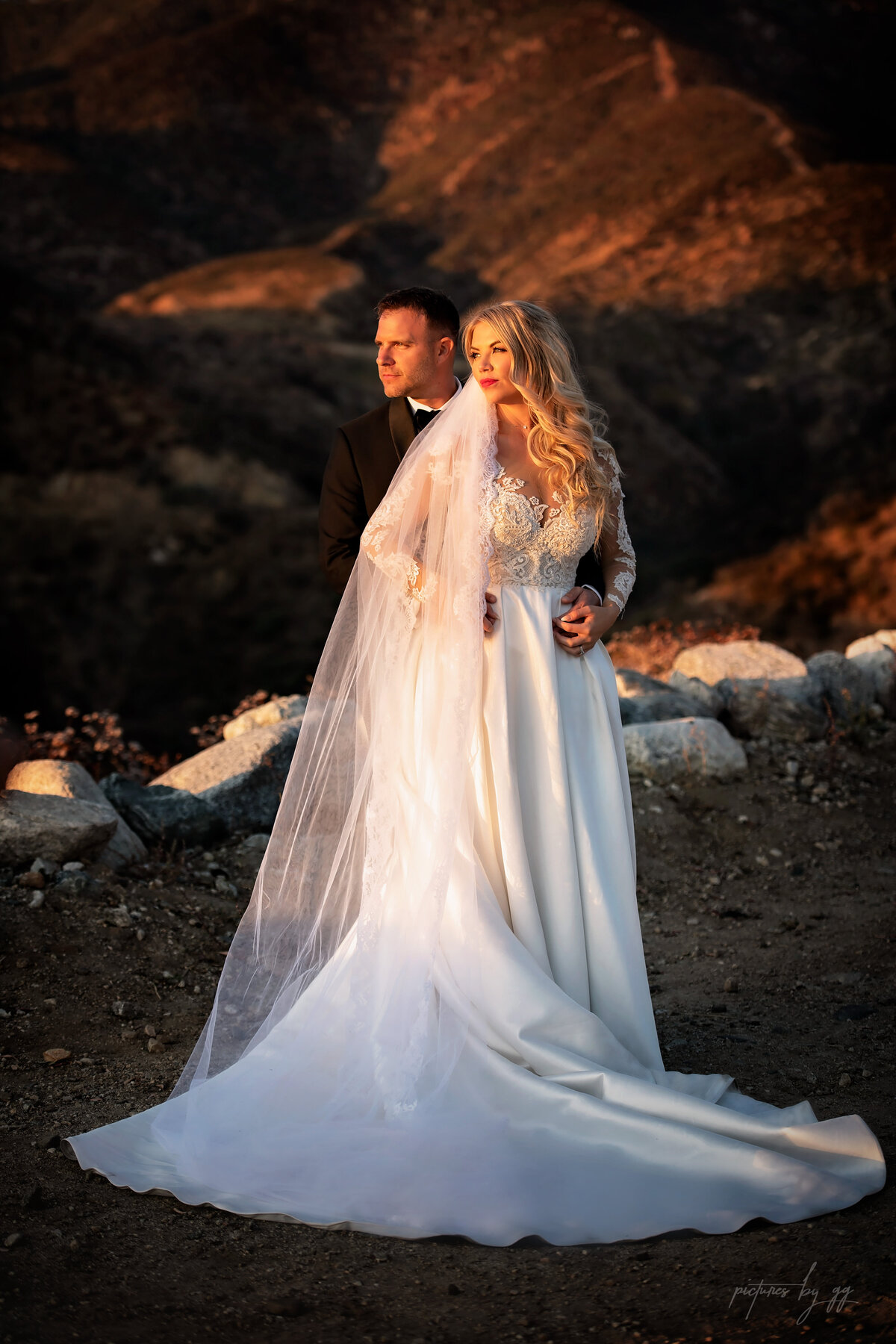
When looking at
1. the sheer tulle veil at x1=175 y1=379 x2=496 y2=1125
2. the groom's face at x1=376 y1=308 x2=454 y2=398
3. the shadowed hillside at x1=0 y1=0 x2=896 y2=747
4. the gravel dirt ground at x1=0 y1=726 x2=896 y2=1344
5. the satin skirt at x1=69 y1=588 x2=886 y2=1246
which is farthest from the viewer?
the shadowed hillside at x1=0 y1=0 x2=896 y2=747

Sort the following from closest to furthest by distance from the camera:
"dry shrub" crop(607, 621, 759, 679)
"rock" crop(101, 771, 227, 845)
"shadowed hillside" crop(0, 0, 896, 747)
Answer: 1. "rock" crop(101, 771, 227, 845)
2. "dry shrub" crop(607, 621, 759, 679)
3. "shadowed hillside" crop(0, 0, 896, 747)

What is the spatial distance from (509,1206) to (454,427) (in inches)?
80.6

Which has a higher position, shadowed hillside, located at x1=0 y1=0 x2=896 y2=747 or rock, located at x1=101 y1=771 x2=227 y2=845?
shadowed hillside, located at x1=0 y1=0 x2=896 y2=747

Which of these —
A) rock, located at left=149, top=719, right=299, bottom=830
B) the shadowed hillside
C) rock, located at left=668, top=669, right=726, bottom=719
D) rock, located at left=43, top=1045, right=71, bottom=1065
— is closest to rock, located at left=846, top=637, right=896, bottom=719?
rock, located at left=668, top=669, right=726, bottom=719

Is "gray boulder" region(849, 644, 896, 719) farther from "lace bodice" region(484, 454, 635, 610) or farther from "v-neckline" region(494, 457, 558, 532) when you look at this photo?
"v-neckline" region(494, 457, 558, 532)

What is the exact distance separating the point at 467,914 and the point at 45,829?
2.40 m

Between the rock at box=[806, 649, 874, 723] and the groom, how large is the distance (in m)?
3.95

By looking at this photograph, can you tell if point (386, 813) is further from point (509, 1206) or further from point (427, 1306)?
point (427, 1306)

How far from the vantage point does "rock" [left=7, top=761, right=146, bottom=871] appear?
4.80 metres

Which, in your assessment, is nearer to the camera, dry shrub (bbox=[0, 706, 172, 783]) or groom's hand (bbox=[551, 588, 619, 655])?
groom's hand (bbox=[551, 588, 619, 655])

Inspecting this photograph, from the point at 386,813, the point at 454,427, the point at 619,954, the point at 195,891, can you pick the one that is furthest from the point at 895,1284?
the point at 195,891

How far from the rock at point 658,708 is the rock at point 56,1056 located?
154 inches

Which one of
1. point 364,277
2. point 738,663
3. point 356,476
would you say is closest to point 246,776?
point 356,476

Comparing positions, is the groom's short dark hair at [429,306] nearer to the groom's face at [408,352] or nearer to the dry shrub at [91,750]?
the groom's face at [408,352]
